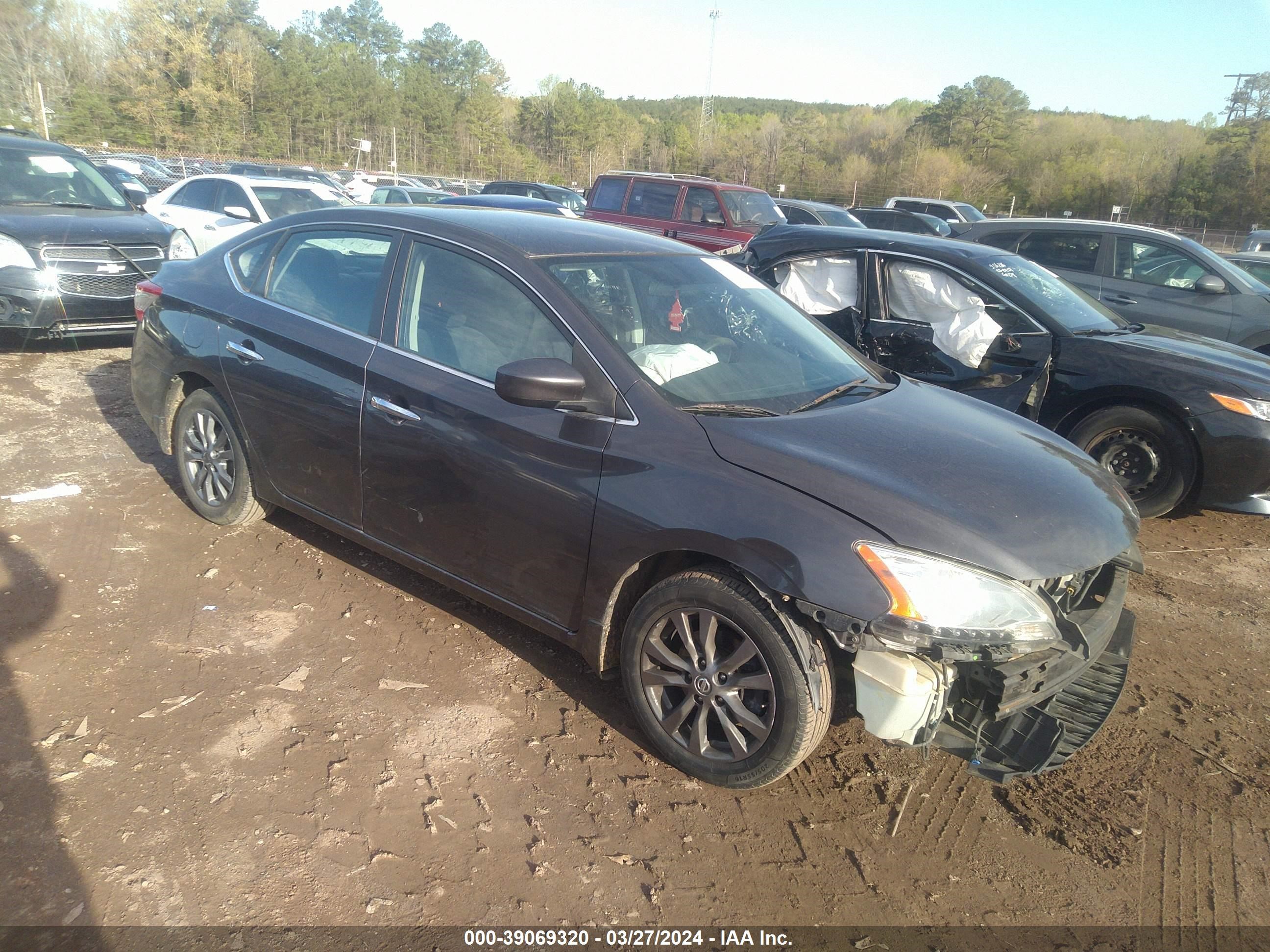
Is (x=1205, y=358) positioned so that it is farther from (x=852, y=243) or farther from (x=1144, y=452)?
(x=852, y=243)

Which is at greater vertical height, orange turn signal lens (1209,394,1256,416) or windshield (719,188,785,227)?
windshield (719,188,785,227)

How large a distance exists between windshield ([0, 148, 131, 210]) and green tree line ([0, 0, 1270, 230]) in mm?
24648

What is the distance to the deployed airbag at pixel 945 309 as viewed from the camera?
568cm

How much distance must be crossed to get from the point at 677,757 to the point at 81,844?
5.88 ft

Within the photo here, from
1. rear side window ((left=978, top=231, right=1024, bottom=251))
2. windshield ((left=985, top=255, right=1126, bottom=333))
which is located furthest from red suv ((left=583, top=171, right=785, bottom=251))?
windshield ((left=985, top=255, right=1126, bottom=333))

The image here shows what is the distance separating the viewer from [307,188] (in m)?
11.5

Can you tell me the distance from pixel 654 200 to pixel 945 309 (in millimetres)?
9244

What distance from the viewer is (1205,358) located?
5332 mm

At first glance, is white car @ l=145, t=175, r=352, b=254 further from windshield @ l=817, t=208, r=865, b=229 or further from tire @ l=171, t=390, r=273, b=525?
windshield @ l=817, t=208, r=865, b=229

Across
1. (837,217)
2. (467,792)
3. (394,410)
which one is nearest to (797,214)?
(837,217)

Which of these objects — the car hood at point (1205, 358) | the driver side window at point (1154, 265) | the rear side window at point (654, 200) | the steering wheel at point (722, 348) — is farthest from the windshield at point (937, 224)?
the steering wheel at point (722, 348)

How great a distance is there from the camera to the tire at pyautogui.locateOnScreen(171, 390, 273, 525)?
171 inches

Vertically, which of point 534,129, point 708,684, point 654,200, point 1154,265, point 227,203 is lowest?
point 708,684

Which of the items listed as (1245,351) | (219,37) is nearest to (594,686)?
(1245,351)
